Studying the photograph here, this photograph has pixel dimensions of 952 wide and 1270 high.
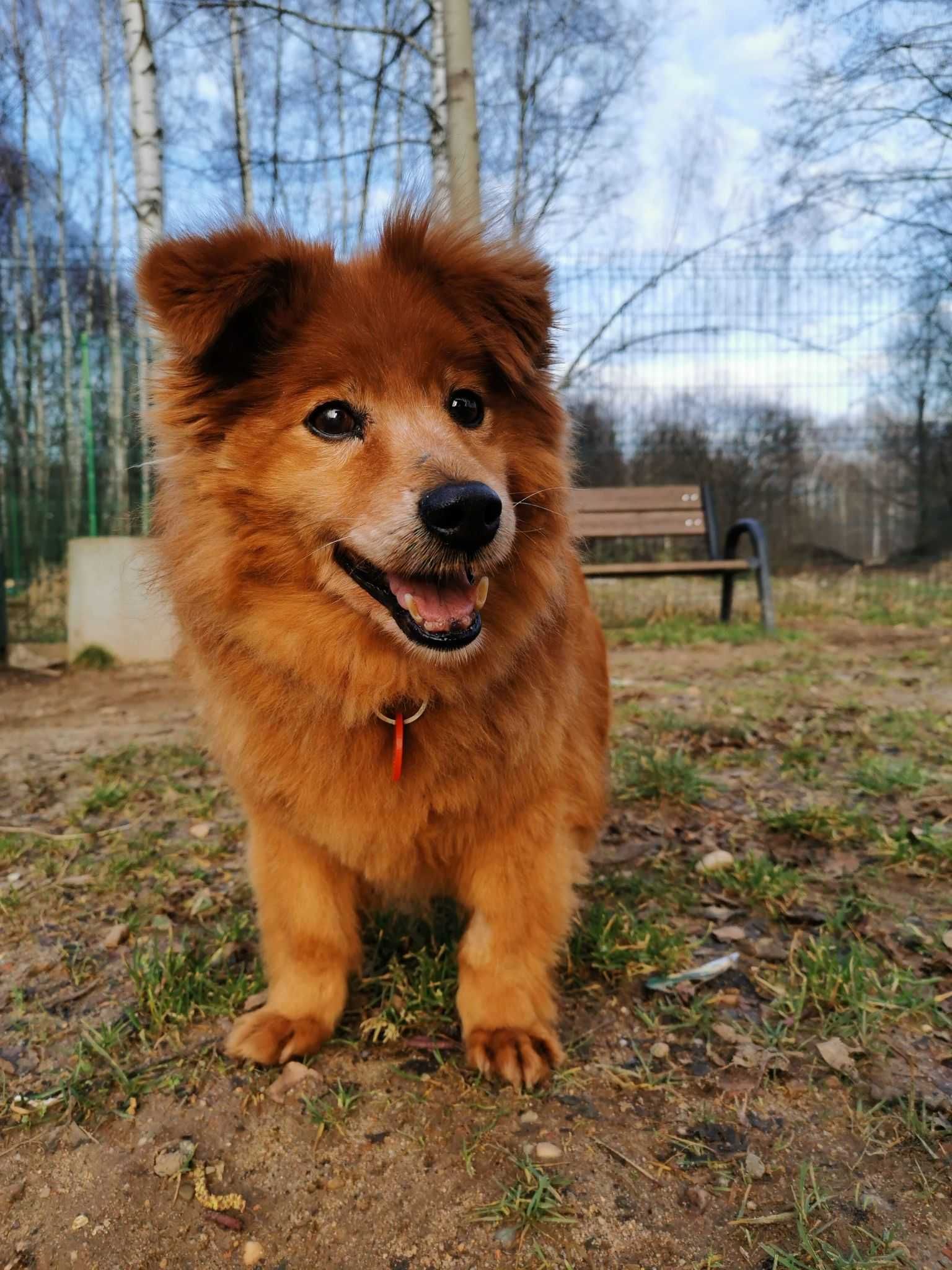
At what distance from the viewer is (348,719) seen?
1.92 meters

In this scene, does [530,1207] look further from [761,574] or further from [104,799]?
[761,574]

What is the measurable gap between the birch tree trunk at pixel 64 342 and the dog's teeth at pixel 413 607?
314 inches

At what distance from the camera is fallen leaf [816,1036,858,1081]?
74.5 inches

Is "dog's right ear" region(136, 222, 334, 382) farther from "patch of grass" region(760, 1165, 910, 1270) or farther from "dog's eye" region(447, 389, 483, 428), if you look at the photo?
"patch of grass" region(760, 1165, 910, 1270)

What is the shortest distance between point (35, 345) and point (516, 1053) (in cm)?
1307

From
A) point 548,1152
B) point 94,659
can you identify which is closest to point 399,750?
point 548,1152

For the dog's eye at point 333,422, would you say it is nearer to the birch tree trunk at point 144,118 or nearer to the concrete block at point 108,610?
the concrete block at point 108,610

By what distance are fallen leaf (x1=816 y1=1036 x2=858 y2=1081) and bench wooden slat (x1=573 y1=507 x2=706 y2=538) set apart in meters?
6.56

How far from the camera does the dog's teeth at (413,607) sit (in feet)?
5.85

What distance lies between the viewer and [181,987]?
7.16ft

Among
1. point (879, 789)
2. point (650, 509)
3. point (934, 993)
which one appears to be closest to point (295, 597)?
point (934, 993)

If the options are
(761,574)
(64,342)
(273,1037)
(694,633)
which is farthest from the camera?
(64,342)

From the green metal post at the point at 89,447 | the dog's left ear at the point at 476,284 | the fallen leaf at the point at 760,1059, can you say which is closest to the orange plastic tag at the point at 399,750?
the dog's left ear at the point at 476,284

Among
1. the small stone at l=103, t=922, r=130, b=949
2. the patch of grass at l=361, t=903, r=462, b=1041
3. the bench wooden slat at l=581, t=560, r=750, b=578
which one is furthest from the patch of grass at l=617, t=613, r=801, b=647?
the small stone at l=103, t=922, r=130, b=949
